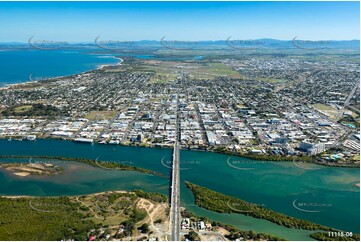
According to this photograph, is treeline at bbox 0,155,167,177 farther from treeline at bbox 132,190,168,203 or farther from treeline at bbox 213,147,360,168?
treeline at bbox 213,147,360,168

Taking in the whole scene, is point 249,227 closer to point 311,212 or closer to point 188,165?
point 311,212

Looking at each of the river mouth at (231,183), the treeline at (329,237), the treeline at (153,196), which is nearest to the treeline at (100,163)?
the river mouth at (231,183)

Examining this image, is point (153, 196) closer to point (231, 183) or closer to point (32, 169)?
point (231, 183)

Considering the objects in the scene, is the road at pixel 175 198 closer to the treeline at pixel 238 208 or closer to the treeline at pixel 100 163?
the treeline at pixel 238 208

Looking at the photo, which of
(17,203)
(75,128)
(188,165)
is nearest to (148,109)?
(75,128)

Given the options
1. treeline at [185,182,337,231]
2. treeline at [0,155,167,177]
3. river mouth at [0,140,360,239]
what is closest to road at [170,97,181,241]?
river mouth at [0,140,360,239]

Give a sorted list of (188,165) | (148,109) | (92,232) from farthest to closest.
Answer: (148,109)
(188,165)
(92,232)
